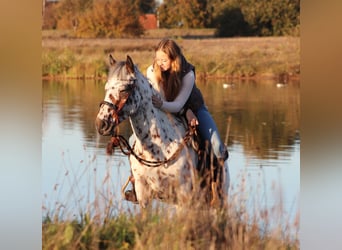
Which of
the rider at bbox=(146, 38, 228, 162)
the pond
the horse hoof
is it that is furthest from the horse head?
the horse hoof

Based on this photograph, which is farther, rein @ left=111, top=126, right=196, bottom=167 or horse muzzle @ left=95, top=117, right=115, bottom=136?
rein @ left=111, top=126, right=196, bottom=167

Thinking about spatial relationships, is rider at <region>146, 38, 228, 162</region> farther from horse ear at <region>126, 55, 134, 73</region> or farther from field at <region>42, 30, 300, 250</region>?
field at <region>42, 30, 300, 250</region>

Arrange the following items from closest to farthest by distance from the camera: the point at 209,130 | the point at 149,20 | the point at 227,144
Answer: the point at 209,130, the point at 227,144, the point at 149,20

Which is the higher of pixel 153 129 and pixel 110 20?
pixel 110 20

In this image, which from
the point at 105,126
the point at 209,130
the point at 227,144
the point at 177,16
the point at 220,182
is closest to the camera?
the point at 105,126

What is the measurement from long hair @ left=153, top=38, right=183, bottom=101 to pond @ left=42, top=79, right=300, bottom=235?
1.19ft

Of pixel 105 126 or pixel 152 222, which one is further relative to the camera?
pixel 152 222

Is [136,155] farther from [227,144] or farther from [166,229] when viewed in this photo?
[227,144]

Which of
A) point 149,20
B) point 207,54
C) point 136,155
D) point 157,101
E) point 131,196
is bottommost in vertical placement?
point 131,196

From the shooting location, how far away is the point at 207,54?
6.81m

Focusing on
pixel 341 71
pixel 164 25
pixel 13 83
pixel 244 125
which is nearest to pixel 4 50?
pixel 13 83

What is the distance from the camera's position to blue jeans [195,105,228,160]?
6.20 m

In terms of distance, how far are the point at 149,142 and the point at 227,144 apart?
53 centimetres

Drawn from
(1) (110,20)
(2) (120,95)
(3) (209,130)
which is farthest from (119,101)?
(1) (110,20)
